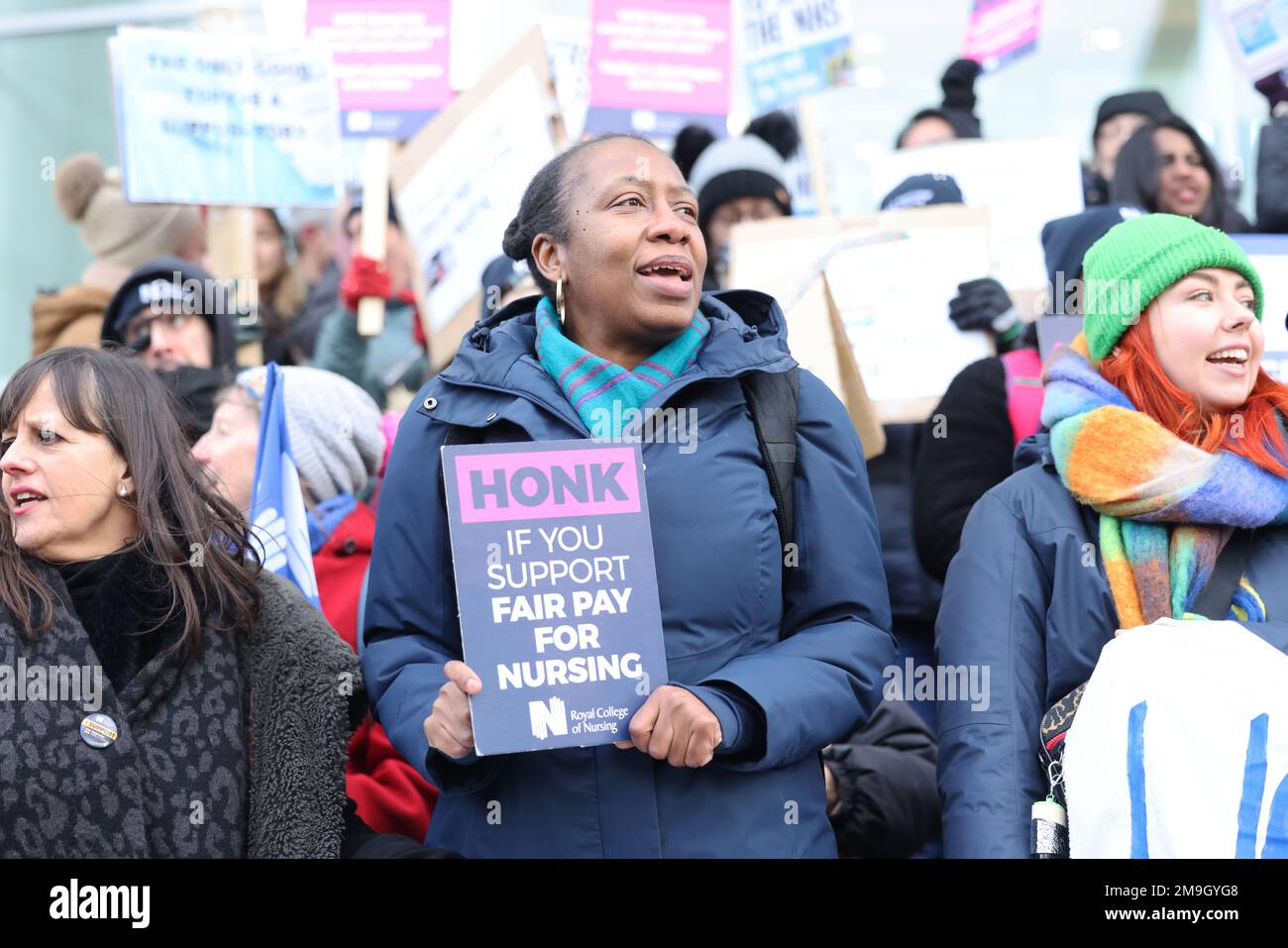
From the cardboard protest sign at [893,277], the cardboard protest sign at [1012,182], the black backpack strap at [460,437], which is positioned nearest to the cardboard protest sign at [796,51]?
the cardboard protest sign at [1012,182]

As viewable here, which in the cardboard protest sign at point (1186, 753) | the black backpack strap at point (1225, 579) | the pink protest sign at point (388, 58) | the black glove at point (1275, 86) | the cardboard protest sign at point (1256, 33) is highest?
the pink protest sign at point (388, 58)

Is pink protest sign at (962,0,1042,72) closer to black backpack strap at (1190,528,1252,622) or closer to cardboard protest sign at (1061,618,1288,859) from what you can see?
black backpack strap at (1190,528,1252,622)

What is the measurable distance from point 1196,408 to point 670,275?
Result: 3.58 feet

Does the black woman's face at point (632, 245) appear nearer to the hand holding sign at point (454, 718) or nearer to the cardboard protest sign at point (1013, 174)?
the hand holding sign at point (454, 718)

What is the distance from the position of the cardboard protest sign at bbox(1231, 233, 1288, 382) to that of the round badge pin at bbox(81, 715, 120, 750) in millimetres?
2904

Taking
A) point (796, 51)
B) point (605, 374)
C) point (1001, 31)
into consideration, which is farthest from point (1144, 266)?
point (1001, 31)

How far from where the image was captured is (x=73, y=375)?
11.0 ft

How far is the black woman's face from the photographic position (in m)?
3.23

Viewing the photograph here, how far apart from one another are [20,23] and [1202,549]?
8.78 m

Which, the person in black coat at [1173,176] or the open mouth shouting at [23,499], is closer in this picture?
the open mouth shouting at [23,499]

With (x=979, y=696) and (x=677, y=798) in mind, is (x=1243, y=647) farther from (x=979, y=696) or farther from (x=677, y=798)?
(x=677, y=798)

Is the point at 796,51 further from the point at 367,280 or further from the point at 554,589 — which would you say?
the point at 554,589

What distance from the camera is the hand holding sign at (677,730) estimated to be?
2.78 metres

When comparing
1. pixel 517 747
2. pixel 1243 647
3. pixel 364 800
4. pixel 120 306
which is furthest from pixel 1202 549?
pixel 120 306
